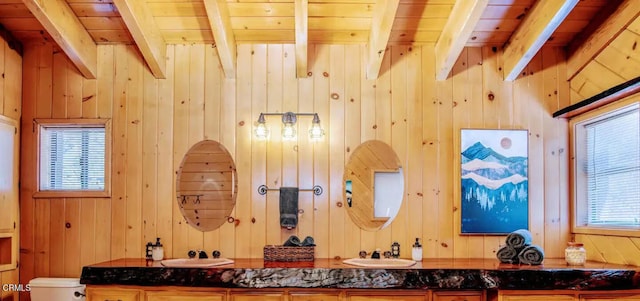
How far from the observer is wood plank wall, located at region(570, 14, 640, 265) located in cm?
329

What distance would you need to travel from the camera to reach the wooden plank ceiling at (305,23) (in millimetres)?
3416

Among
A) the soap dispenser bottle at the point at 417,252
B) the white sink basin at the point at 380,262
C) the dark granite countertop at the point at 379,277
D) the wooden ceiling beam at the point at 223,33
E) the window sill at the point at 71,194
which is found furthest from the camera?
the window sill at the point at 71,194

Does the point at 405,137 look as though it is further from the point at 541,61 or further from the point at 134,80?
the point at 134,80

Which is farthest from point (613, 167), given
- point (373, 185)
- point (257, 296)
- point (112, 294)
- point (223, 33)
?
point (112, 294)

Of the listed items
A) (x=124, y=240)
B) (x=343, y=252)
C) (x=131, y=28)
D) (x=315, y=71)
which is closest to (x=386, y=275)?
(x=343, y=252)

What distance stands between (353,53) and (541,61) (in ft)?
4.43

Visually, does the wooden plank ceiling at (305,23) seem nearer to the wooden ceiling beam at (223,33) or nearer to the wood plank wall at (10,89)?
the wooden ceiling beam at (223,33)

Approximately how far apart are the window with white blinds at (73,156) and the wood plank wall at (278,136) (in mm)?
82

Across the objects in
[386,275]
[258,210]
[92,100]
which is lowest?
[386,275]

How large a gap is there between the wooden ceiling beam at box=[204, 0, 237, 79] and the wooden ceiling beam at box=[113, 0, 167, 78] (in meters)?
0.42

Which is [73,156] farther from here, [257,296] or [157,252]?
[257,296]

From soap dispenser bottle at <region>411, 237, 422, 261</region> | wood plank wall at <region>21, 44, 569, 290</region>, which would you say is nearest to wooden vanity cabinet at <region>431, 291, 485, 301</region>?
soap dispenser bottle at <region>411, 237, 422, 261</region>

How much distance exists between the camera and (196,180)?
13.1ft

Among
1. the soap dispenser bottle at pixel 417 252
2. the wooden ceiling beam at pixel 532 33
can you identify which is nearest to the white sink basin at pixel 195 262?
the soap dispenser bottle at pixel 417 252
